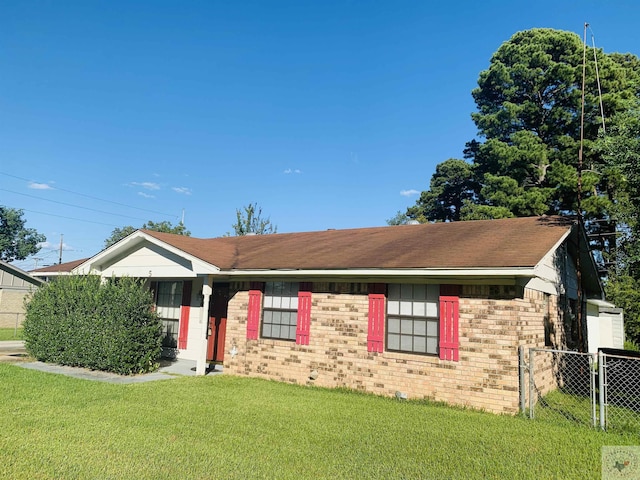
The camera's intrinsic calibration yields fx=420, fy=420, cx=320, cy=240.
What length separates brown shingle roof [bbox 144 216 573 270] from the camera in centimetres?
804

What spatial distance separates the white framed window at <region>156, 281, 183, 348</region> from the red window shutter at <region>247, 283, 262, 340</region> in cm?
373

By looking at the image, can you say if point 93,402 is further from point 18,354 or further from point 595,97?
point 595,97

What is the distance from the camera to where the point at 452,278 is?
814cm

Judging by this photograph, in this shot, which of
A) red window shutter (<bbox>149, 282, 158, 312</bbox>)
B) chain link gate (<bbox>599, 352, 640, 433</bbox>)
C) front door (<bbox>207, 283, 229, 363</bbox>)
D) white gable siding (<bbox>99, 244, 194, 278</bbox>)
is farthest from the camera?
red window shutter (<bbox>149, 282, 158, 312</bbox>)

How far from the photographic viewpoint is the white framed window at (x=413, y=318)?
27.6 feet

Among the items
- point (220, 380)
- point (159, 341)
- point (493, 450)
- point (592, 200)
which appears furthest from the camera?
point (592, 200)

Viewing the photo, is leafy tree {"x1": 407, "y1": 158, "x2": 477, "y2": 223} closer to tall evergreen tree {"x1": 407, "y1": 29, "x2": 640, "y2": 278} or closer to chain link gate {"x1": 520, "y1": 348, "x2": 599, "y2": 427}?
tall evergreen tree {"x1": 407, "y1": 29, "x2": 640, "y2": 278}

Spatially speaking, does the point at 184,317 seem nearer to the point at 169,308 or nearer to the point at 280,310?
the point at 169,308

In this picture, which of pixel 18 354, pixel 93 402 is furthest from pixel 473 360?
pixel 18 354

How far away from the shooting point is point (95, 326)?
34.6ft

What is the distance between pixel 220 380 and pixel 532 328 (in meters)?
6.86

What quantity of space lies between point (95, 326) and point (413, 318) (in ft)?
25.7
